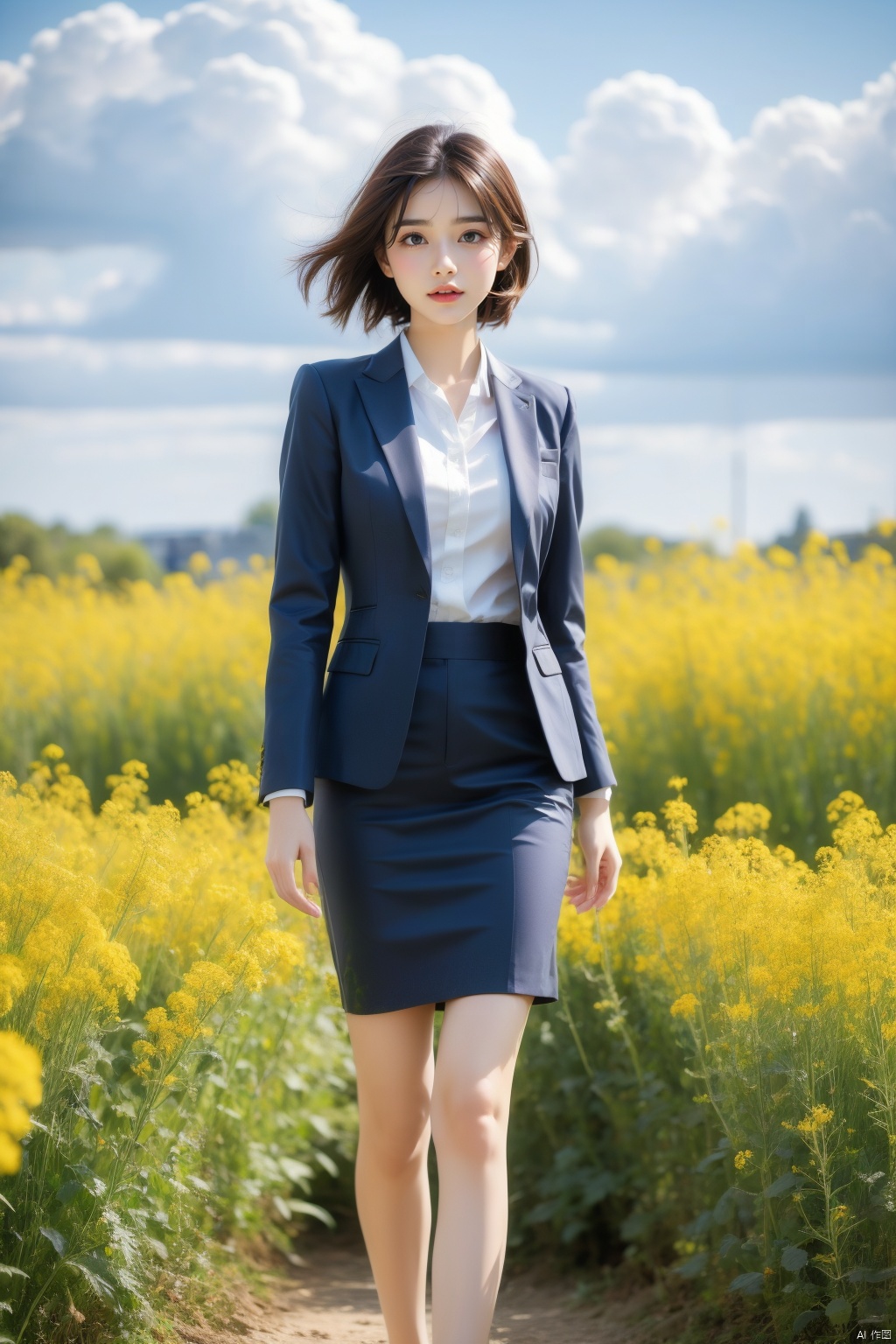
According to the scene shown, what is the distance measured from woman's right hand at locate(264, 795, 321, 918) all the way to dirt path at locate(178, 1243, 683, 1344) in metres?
0.97

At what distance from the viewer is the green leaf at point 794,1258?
7.10 ft

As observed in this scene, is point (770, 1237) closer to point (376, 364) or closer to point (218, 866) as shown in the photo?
point (218, 866)

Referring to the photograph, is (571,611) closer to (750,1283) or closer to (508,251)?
(508,251)

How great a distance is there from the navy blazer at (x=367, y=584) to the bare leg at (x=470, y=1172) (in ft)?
1.31

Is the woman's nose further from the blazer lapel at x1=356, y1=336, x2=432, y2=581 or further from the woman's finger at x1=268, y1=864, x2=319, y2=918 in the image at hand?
the woman's finger at x1=268, y1=864, x2=319, y2=918

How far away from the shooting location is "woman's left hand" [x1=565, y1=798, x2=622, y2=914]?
2.31 metres

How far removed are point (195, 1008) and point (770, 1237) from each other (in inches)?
39.1

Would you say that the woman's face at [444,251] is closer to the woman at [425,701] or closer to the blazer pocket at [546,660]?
the woman at [425,701]

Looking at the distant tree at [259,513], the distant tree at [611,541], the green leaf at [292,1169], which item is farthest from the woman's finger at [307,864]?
the distant tree at [611,541]

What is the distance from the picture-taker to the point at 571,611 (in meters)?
2.35

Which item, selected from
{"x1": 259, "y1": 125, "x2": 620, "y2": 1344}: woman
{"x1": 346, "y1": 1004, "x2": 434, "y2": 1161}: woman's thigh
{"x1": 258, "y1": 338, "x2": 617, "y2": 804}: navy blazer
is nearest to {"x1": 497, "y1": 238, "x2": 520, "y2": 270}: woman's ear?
{"x1": 259, "y1": 125, "x2": 620, "y2": 1344}: woman

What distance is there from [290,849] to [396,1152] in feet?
1.68

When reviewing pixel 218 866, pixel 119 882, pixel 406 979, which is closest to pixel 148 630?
Result: pixel 218 866

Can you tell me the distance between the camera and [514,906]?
80.6 inches
